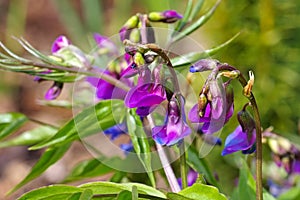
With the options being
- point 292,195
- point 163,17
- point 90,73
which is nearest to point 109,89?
point 90,73

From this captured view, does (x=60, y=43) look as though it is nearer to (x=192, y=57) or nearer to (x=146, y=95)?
(x=192, y=57)

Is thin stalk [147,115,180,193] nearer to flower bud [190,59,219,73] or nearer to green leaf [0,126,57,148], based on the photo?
flower bud [190,59,219,73]

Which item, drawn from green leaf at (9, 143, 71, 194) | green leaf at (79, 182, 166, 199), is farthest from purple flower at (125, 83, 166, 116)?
green leaf at (9, 143, 71, 194)

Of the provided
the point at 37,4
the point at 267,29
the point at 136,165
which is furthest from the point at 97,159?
the point at 37,4

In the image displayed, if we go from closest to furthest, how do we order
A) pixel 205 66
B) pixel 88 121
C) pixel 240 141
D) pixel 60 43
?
pixel 205 66 → pixel 240 141 → pixel 88 121 → pixel 60 43

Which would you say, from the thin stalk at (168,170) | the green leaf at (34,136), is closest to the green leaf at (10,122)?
the green leaf at (34,136)

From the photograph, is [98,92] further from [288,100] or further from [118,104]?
[288,100]
